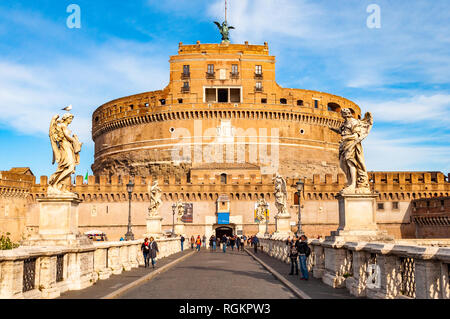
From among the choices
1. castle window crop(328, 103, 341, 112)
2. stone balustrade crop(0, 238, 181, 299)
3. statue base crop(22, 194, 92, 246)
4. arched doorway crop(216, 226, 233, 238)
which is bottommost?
arched doorway crop(216, 226, 233, 238)

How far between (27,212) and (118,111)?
20.9 metres

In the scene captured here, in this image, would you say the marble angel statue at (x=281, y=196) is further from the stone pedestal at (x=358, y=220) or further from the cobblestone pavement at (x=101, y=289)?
the stone pedestal at (x=358, y=220)

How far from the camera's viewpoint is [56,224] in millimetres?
10797

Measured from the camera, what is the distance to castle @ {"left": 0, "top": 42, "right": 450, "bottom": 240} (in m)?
60.6

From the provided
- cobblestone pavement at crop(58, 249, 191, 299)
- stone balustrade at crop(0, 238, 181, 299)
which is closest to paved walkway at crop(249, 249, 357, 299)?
cobblestone pavement at crop(58, 249, 191, 299)

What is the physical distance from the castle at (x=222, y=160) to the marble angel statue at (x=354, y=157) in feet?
144

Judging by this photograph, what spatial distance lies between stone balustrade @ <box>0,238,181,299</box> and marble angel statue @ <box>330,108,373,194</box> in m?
5.87

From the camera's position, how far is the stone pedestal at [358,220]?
10852mm

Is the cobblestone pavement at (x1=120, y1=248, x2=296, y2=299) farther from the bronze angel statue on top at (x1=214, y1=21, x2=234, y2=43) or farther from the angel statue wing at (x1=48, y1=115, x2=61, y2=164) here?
the bronze angel statue on top at (x1=214, y1=21, x2=234, y2=43)

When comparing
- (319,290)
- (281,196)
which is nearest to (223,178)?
(281,196)

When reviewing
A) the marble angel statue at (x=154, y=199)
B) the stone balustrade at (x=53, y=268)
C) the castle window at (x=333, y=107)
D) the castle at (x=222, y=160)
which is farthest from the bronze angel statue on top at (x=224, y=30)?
the stone balustrade at (x=53, y=268)

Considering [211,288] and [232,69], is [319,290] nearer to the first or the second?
[211,288]
